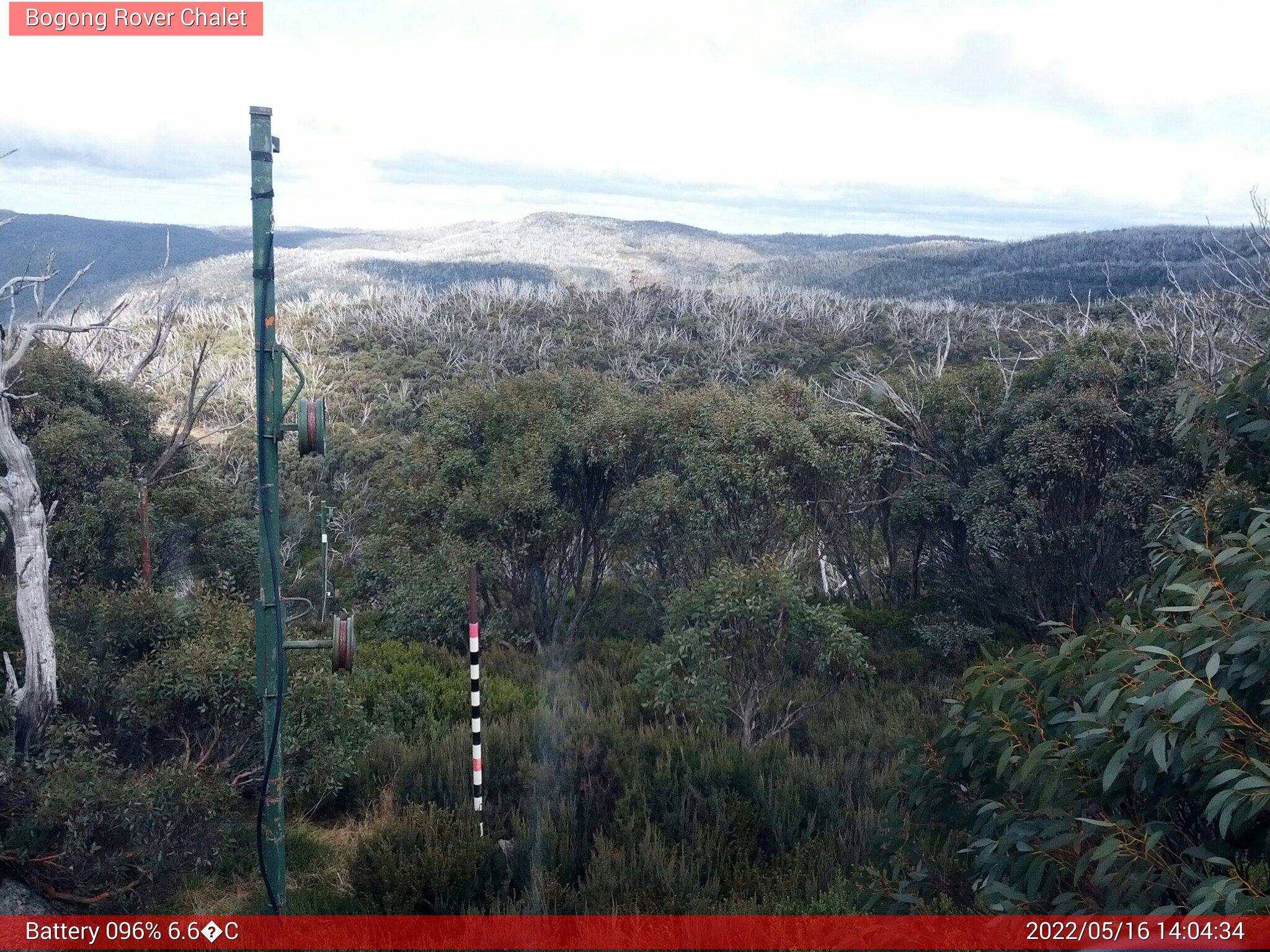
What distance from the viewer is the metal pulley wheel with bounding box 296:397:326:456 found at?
5121 mm

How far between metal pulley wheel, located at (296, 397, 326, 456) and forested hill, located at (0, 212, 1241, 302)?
39473mm

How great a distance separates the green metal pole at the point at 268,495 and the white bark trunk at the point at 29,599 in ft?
6.61

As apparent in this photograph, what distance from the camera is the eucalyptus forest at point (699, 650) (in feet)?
10.7

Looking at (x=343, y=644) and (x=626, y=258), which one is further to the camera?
(x=626, y=258)

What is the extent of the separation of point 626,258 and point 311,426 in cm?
9134

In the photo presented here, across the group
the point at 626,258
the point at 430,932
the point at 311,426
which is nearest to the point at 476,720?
the point at 430,932

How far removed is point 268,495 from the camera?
5.34m

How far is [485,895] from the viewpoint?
5.79 metres

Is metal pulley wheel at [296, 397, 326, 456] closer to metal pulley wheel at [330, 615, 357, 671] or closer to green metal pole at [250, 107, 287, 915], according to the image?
green metal pole at [250, 107, 287, 915]

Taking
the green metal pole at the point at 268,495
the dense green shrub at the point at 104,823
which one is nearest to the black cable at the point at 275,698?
the green metal pole at the point at 268,495

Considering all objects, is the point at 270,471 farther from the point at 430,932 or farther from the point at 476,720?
the point at 430,932

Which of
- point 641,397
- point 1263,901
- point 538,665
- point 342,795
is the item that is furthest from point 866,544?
point 1263,901

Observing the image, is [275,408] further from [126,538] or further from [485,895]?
[126,538]

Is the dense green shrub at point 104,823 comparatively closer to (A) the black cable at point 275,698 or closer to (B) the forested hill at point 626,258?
(A) the black cable at point 275,698
